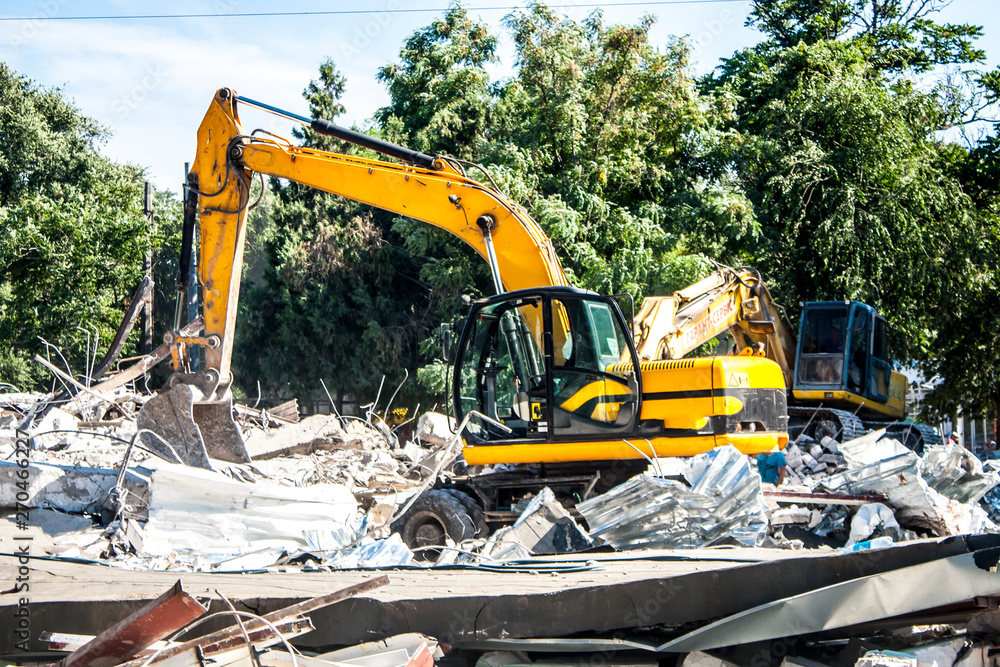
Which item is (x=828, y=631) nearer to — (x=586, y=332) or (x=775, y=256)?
(x=586, y=332)

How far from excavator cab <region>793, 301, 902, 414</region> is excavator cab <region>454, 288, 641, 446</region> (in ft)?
21.9

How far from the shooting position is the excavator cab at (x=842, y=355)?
13.1m

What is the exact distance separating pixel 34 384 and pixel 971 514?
25.4m

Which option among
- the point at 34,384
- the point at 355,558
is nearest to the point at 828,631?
the point at 355,558

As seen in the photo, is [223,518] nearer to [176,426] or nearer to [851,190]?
[176,426]

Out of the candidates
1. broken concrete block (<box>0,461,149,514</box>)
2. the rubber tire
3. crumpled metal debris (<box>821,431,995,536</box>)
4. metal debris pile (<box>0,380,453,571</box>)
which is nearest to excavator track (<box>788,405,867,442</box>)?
crumpled metal debris (<box>821,431,995,536</box>)

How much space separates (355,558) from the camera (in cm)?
620

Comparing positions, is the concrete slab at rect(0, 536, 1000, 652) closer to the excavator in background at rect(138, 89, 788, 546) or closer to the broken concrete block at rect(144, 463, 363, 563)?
the broken concrete block at rect(144, 463, 363, 563)

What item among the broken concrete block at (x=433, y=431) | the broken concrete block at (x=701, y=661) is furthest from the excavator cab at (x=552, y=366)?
the broken concrete block at (x=433, y=431)

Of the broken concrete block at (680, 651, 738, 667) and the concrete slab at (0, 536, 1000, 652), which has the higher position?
the concrete slab at (0, 536, 1000, 652)

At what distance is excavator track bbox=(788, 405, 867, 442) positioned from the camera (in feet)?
40.3

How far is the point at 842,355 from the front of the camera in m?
13.1

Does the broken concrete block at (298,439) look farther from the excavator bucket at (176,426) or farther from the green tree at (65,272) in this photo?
the green tree at (65,272)

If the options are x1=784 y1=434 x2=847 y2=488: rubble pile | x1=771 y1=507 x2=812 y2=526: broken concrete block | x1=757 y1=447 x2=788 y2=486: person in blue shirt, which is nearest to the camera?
x1=771 y1=507 x2=812 y2=526: broken concrete block
